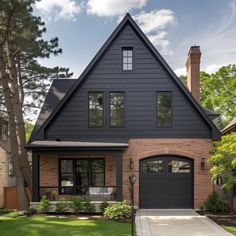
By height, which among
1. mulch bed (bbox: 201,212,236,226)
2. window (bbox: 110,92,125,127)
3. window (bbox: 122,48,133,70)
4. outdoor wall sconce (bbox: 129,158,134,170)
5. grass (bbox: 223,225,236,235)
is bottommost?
mulch bed (bbox: 201,212,236,226)

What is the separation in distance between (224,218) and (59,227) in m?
6.91

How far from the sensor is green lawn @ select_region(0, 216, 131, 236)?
11.2m

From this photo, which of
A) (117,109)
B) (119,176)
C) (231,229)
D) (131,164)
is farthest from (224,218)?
(117,109)

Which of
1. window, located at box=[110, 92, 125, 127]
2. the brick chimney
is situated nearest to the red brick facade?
window, located at box=[110, 92, 125, 127]

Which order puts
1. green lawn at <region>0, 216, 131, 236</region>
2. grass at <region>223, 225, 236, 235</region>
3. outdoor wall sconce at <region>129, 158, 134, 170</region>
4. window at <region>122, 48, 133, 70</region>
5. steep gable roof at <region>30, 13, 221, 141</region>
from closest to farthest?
green lawn at <region>0, 216, 131, 236</region>
grass at <region>223, 225, 236, 235</region>
outdoor wall sconce at <region>129, 158, 134, 170</region>
steep gable roof at <region>30, 13, 221, 141</region>
window at <region>122, 48, 133, 70</region>

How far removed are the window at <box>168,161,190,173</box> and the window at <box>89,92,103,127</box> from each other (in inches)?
159

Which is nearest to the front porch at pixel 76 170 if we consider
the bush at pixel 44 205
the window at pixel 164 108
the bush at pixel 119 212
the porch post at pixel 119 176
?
the porch post at pixel 119 176

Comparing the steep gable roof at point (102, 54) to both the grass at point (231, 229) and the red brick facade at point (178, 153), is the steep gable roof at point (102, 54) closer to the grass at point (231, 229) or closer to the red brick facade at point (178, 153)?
the red brick facade at point (178, 153)

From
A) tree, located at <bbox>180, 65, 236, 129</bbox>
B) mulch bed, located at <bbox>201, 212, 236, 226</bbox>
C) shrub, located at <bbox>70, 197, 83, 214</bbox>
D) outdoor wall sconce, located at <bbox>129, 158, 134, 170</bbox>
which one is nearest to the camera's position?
mulch bed, located at <bbox>201, 212, 236, 226</bbox>

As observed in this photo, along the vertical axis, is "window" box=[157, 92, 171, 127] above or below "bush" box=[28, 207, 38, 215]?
above

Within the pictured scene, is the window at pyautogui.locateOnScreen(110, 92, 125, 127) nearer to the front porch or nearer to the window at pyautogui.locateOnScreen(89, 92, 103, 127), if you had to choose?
the window at pyautogui.locateOnScreen(89, 92, 103, 127)

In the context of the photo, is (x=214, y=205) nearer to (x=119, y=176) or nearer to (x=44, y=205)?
(x=119, y=176)

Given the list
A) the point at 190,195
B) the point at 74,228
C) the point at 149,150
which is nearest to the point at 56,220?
the point at 74,228

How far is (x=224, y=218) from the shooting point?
14.6 meters
